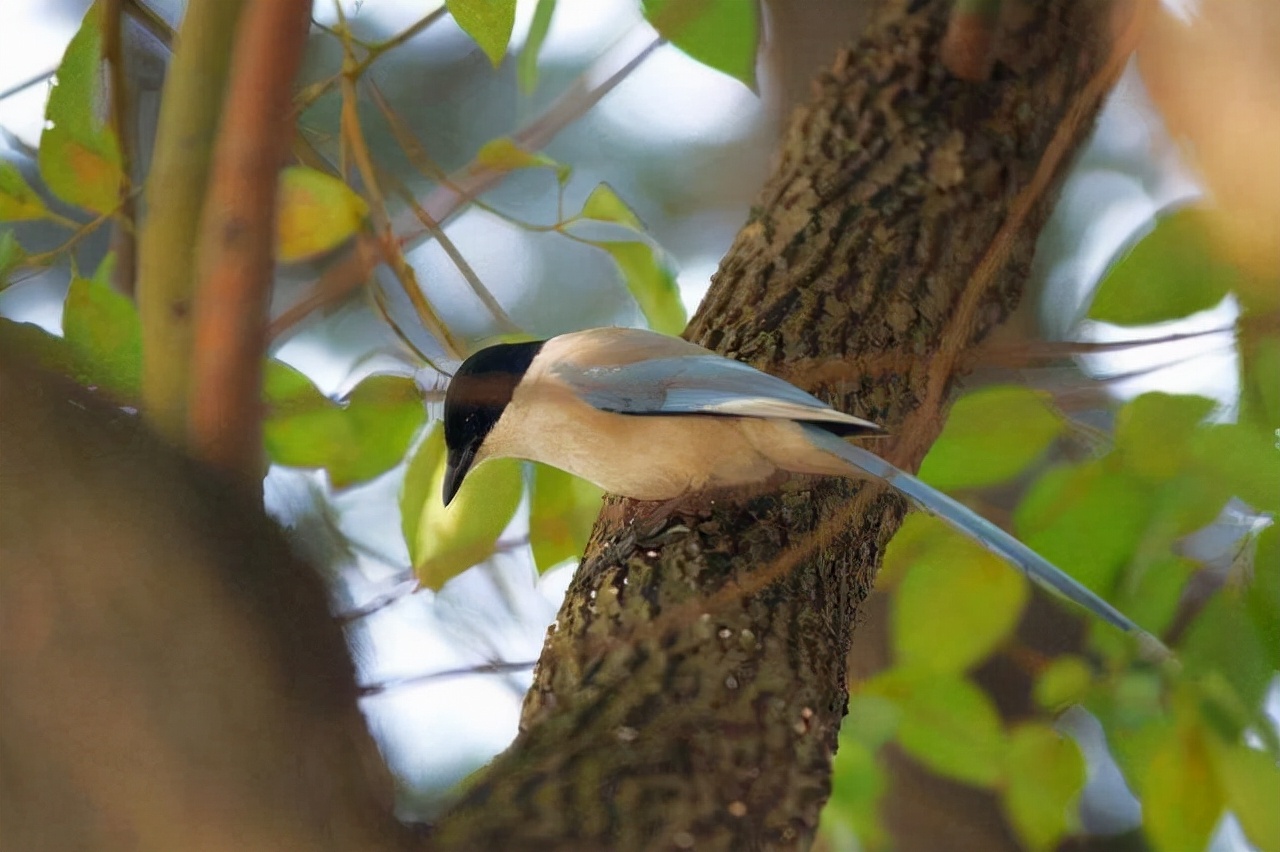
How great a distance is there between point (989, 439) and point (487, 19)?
0.80 m

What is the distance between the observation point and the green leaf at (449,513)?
1109 mm

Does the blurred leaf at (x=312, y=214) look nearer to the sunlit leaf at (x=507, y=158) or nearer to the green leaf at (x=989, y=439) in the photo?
the sunlit leaf at (x=507, y=158)

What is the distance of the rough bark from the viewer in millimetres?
894

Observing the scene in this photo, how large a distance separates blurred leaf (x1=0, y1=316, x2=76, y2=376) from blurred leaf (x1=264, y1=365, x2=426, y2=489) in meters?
0.13

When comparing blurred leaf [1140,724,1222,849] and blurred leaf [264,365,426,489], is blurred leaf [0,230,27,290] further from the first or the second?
blurred leaf [1140,724,1222,849]

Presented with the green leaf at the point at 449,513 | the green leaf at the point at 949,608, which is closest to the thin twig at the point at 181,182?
the green leaf at the point at 449,513

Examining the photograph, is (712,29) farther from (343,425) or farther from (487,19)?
(343,425)

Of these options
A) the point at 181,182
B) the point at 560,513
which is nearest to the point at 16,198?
the point at 181,182

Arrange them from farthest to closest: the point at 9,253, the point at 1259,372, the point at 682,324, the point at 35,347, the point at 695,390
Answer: the point at 682,324 → the point at 695,390 → the point at 1259,372 → the point at 9,253 → the point at 35,347

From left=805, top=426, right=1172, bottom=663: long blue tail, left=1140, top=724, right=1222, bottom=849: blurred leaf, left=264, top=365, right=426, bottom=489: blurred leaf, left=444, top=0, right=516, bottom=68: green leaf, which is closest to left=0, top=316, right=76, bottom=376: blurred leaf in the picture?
left=264, top=365, right=426, bottom=489: blurred leaf

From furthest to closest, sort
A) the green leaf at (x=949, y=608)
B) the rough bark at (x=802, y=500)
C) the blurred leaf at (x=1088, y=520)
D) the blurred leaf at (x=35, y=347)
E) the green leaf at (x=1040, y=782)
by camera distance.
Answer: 1. the green leaf at (x=1040, y=782)
2. the green leaf at (x=949, y=608)
3. the blurred leaf at (x=1088, y=520)
4. the rough bark at (x=802, y=500)
5. the blurred leaf at (x=35, y=347)

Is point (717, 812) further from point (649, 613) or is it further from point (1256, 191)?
point (1256, 191)

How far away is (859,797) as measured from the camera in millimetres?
1611

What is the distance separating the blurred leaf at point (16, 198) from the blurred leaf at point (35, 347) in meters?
0.46
